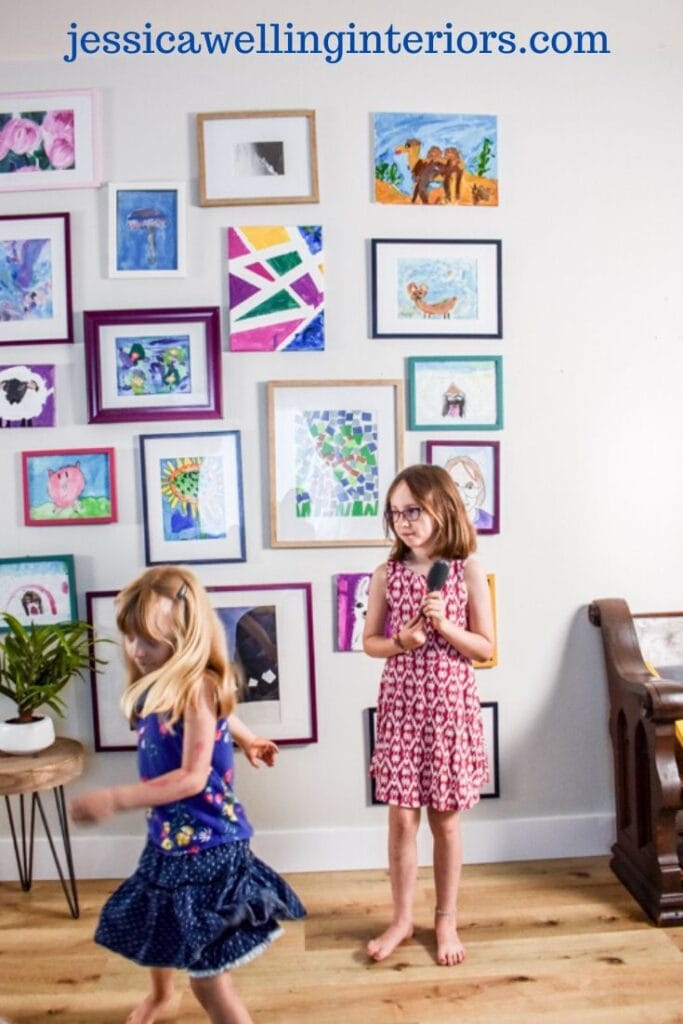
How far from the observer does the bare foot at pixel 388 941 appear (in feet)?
6.88

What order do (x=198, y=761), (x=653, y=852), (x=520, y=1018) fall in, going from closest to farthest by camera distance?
(x=198, y=761) → (x=520, y=1018) → (x=653, y=852)

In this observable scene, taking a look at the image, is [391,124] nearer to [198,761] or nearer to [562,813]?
[198,761]

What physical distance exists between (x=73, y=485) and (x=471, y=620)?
1198 mm

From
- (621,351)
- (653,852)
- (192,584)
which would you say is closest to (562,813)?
(653,852)

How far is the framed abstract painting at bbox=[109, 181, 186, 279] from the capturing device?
253 cm

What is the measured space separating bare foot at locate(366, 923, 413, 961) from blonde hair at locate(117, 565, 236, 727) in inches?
33.4

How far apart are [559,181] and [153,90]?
119cm

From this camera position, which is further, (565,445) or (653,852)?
(565,445)

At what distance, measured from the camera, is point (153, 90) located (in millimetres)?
2533

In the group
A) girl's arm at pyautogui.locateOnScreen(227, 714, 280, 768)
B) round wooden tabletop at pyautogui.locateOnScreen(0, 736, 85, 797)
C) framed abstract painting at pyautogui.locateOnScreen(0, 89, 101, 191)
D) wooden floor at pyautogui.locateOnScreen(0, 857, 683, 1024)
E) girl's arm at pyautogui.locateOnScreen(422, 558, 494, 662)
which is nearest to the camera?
girl's arm at pyautogui.locateOnScreen(227, 714, 280, 768)

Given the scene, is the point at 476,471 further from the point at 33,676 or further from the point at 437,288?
the point at 33,676

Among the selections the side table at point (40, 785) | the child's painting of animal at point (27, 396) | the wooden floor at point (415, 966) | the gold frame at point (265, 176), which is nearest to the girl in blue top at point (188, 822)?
the wooden floor at point (415, 966)

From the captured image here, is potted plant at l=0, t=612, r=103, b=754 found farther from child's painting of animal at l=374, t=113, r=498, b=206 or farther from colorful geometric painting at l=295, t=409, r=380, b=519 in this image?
child's painting of animal at l=374, t=113, r=498, b=206

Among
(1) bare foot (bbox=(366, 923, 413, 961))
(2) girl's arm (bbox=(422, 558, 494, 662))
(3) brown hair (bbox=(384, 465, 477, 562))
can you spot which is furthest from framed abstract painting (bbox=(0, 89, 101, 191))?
(1) bare foot (bbox=(366, 923, 413, 961))
